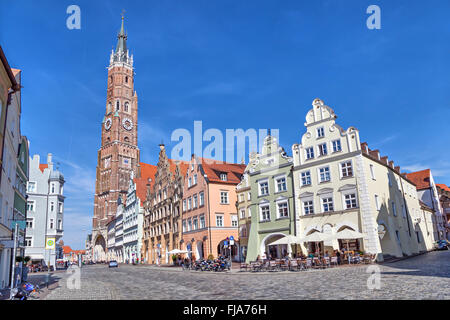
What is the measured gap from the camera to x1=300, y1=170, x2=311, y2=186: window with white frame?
3597 centimetres

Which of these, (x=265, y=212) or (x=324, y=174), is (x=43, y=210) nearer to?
(x=265, y=212)

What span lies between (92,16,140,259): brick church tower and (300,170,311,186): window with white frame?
84.5 m

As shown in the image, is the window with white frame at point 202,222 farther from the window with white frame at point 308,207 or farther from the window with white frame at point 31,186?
the window with white frame at point 31,186

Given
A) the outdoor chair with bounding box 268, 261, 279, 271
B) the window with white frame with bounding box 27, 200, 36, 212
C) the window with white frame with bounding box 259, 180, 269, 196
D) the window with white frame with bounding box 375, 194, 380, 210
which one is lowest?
the outdoor chair with bounding box 268, 261, 279, 271

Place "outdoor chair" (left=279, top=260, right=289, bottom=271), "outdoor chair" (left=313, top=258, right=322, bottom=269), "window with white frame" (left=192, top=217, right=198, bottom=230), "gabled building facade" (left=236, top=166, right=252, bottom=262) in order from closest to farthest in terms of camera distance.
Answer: "outdoor chair" (left=313, top=258, right=322, bottom=269), "outdoor chair" (left=279, top=260, right=289, bottom=271), "gabled building facade" (left=236, top=166, right=252, bottom=262), "window with white frame" (left=192, top=217, right=198, bottom=230)

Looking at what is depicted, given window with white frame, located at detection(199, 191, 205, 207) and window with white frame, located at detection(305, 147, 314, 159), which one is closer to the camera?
window with white frame, located at detection(305, 147, 314, 159)

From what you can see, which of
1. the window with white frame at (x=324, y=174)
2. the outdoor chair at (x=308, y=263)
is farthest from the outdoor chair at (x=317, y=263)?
the window with white frame at (x=324, y=174)

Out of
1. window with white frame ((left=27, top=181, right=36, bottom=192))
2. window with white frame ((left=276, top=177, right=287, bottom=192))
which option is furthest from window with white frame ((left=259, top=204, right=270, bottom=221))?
window with white frame ((left=27, top=181, right=36, bottom=192))

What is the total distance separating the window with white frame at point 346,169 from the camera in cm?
3266

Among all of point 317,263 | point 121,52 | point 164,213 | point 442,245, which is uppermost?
point 121,52

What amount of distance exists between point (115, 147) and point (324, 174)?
321 feet

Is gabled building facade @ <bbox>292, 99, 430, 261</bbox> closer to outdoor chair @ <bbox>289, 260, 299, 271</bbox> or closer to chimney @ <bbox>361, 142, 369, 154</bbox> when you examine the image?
chimney @ <bbox>361, 142, 369, 154</bbox>

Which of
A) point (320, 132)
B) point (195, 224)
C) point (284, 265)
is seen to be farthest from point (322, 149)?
point (195, 224)

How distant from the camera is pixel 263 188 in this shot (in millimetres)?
40531
